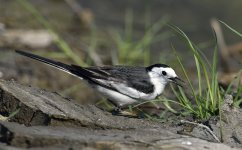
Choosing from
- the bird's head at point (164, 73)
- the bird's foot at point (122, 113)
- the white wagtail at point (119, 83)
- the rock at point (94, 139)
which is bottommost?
the rock at point (94, 139)

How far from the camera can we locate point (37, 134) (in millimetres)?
4895

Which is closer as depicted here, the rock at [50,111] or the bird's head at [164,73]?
the rock at [50,111]

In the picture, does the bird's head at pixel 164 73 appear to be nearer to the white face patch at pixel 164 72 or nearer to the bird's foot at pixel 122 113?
the white face patch at pixel 164 72

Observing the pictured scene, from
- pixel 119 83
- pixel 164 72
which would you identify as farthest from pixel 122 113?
pixel 164 72

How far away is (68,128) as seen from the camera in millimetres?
5391

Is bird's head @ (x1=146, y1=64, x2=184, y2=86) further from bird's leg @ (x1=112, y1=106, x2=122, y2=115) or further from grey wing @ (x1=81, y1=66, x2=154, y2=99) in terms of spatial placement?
bird's leg @ (x1=112, y1=106, x2=122, y2=115)

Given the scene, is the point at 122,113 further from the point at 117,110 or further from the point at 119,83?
the point at 119,83

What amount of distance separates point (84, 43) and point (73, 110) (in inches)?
219

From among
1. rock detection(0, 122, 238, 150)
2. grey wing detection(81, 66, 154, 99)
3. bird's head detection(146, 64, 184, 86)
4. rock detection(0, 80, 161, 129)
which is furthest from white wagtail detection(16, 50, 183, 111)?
rock detection(0, 122, 238, 150)

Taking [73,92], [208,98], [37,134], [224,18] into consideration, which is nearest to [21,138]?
[37,134]

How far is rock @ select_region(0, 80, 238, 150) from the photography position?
485cm

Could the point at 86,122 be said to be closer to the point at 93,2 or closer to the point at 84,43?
the point at 84,43

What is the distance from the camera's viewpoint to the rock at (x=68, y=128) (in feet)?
15.9

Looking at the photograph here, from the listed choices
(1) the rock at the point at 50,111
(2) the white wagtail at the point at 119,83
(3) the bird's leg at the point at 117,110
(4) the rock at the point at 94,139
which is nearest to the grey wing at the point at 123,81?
(2) the white wagtail at the point at 119,83
